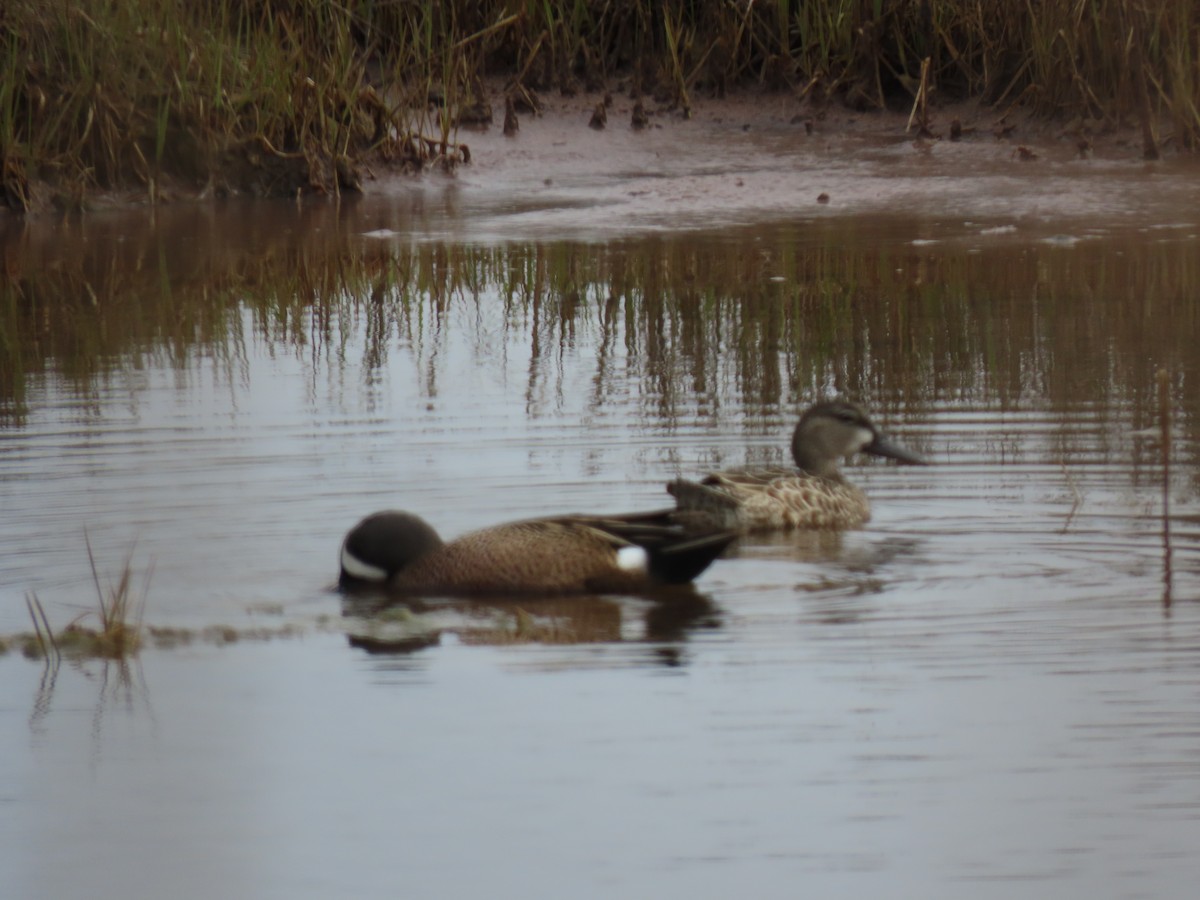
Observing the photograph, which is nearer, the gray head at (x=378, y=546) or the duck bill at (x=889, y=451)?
the gray head at (x=378, y=546)

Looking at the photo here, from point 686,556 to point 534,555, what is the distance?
40cm

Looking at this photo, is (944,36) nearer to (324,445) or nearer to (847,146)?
(847,146)

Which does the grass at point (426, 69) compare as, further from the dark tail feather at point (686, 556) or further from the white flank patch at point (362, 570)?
the dark tail feather at point (686, 556)

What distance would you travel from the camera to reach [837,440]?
6.60 metres

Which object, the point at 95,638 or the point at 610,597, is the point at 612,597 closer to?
the point at 610,597

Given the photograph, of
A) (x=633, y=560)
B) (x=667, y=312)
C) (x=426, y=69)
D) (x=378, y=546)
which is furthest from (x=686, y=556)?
(x=426, y=69)

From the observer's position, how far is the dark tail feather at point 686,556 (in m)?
5.26

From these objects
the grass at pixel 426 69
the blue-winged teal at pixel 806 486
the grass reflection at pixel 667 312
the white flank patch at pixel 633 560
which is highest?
the grass at pixel 426 69

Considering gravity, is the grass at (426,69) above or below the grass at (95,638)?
above

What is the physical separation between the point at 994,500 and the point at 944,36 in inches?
360

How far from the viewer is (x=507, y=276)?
1041cm

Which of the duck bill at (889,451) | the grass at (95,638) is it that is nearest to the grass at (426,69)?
the duck bill at (889,451)

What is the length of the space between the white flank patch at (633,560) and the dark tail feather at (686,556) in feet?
0.05

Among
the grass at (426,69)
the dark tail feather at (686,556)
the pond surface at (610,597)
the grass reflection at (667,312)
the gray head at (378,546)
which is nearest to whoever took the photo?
the pond surface at (610,597)
